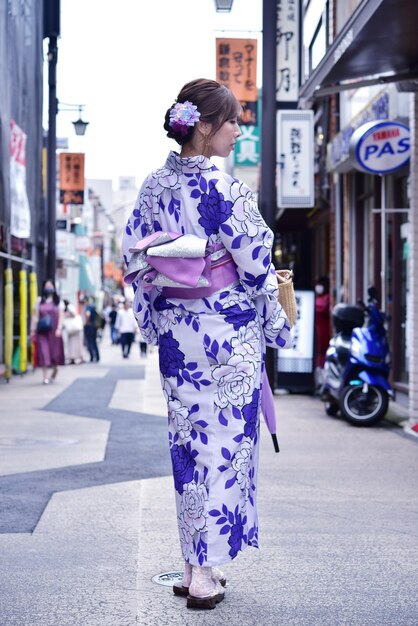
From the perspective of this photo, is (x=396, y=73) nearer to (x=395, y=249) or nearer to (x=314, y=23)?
(x=395, y=249)

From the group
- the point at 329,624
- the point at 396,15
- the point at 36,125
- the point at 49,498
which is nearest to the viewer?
the point at 329,624

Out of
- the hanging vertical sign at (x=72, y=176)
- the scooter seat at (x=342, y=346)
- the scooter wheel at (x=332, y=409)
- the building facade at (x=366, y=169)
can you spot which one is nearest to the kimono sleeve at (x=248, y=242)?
the building facade at (x=366, y=169)

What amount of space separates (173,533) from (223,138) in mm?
2099

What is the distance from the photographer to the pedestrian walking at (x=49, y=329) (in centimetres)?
1933

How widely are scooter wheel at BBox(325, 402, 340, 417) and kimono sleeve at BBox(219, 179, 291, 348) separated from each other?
26.3ft

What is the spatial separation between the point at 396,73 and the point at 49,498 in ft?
21.2

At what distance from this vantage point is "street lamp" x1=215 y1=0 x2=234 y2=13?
16.2 metres

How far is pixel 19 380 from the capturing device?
66.5 feet

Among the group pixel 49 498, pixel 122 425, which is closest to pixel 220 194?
pixel 49 498

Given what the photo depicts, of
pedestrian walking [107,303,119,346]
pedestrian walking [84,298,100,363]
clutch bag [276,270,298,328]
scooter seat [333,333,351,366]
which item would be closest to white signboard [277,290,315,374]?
scooter seat [333,333,351,366]

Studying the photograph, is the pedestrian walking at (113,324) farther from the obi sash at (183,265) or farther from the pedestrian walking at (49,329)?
the obi sash at (183,265)

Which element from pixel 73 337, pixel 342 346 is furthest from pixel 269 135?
pixel 73 337

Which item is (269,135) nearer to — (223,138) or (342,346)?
(342,346)

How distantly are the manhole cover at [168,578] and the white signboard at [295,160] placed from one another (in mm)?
11967
